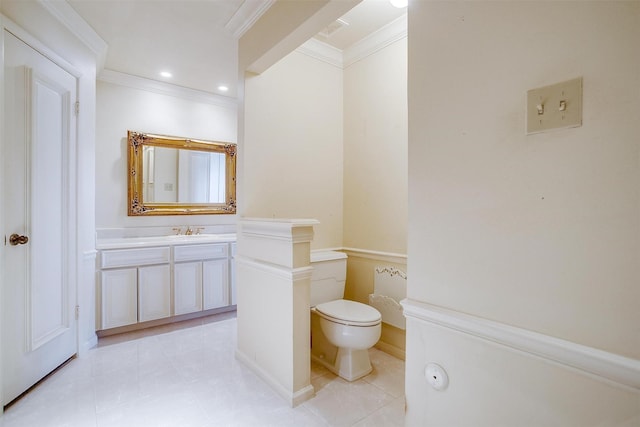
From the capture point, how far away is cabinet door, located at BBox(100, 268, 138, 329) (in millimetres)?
2602

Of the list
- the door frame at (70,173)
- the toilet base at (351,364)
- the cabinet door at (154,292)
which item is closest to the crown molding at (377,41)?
the door frame at (70,173)

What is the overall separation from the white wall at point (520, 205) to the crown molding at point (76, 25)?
88.6 inches

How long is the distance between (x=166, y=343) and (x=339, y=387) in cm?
156

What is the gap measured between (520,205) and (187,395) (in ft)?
6.60

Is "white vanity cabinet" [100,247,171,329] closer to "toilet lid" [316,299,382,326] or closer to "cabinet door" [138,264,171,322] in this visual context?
"cabinet door" [138,264,171,322]

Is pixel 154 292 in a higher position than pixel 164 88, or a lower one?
lower

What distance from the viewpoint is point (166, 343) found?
2574 mm

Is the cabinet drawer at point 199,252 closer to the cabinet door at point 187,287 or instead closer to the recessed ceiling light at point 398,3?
the cabinet door at point 187,287

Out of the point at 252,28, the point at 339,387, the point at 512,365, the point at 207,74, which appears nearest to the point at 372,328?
the point at 339,387

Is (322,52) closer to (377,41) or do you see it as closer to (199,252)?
(377,41)

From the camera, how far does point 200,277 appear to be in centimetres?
308

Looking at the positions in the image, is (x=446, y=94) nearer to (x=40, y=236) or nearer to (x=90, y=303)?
(x=40, y=236)

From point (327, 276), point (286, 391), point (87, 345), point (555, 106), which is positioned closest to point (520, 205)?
point (555, 106)

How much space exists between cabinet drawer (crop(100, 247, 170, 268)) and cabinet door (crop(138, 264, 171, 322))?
6 centimetres
